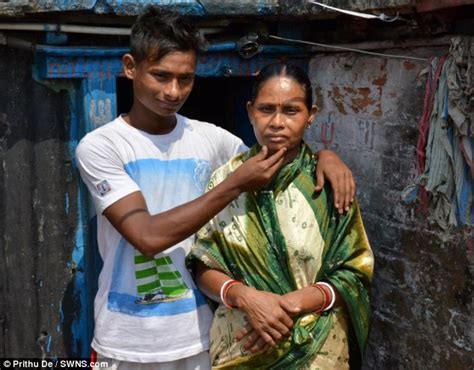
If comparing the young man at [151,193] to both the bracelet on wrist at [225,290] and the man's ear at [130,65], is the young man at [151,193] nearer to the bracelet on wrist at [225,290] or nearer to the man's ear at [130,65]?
the man's ear at [130,65]

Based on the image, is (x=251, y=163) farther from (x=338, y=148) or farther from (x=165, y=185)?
(x=338, y=148)

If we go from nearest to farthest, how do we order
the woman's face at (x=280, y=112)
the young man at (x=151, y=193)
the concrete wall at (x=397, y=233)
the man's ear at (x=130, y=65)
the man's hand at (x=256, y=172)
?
the man's hand at (x=256, y=172), the woman's face at (x=280, y=112), the young man at (x=151, y=193), the man's ear at (x=130, y=65), the concrete wall at (x=397, y=233)

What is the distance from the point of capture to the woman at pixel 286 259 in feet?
9.69

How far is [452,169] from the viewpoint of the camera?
3234 millimetres

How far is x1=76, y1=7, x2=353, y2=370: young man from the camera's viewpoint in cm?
308

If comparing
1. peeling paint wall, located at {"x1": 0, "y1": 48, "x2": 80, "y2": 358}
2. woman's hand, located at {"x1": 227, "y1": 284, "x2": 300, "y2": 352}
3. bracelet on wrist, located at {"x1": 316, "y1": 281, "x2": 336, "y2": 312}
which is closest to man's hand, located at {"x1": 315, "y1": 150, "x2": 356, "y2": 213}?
bracelet on wrist, located at {"x1": 316, "y1": 281, "x2": 336, "y2": 312}

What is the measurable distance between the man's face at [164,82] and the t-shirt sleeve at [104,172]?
9.8 inches

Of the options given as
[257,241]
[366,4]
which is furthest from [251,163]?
[366,4]

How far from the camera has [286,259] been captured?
2.98 meters

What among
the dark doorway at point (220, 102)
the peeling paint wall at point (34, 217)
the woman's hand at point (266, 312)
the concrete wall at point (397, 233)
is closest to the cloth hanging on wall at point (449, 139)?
the concrete wall at point (397, 233)

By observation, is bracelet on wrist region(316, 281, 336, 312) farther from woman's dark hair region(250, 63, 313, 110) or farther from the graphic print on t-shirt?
woman's dark hair region(250, 63, 313, 110)

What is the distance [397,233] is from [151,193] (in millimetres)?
1278

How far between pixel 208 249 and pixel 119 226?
14.0 inches

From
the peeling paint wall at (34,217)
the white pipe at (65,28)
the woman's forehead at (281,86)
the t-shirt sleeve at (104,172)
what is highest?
the white pipe at (65,28)
